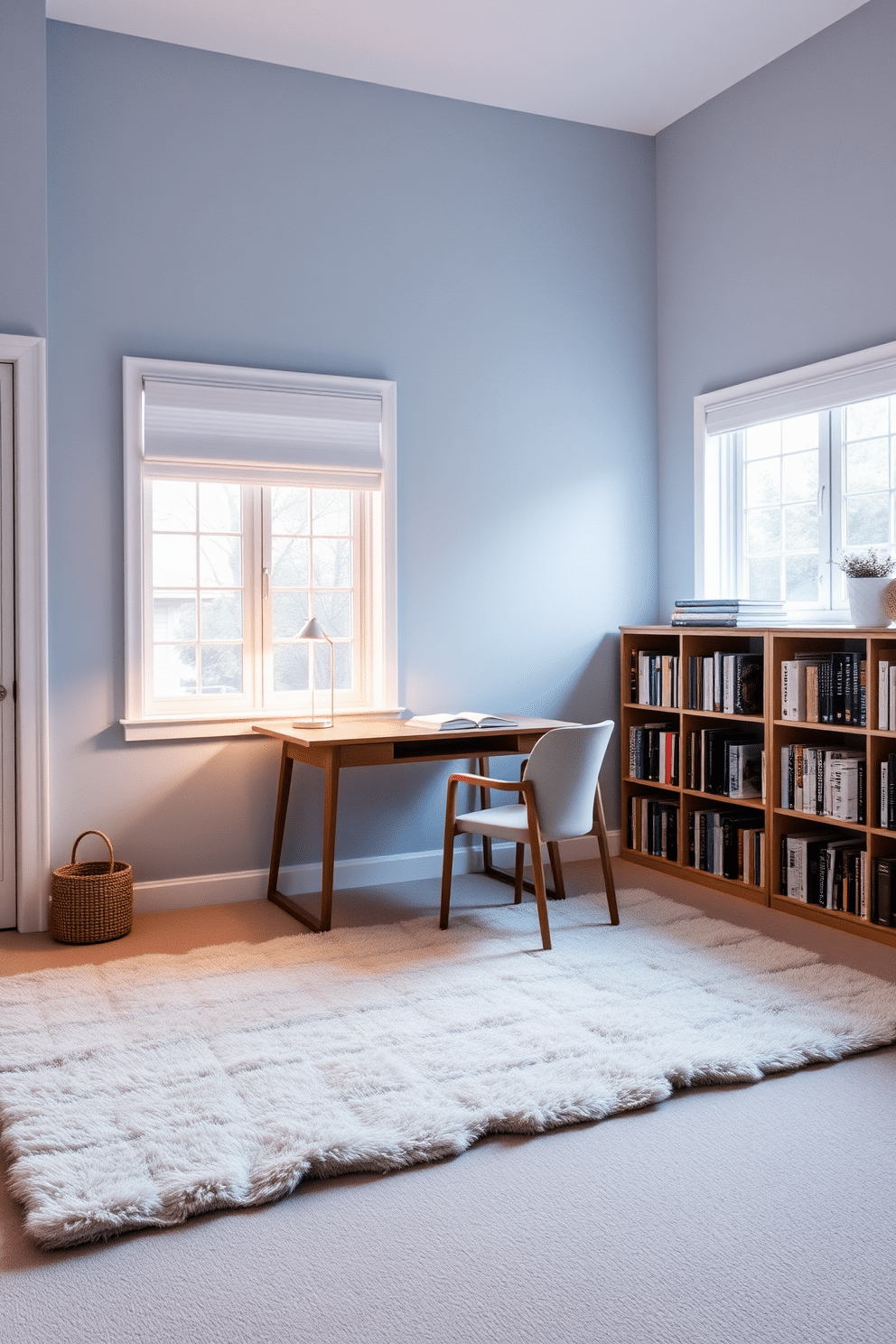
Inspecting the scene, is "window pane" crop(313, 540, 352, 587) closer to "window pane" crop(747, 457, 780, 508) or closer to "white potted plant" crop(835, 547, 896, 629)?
"window pane" crop(747, 457, 780, 508)

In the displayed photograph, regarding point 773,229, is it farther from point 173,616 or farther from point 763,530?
point 173,616

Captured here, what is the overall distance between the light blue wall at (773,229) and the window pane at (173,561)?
91.0 inches

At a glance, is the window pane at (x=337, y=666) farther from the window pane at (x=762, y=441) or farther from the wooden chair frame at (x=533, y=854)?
the window pane at (x=762, y=441)

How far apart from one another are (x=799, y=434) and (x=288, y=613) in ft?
7.57

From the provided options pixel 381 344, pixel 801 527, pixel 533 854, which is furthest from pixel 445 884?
pixel 381 344

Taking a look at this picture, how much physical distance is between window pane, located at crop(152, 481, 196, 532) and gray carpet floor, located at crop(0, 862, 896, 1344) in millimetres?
2708

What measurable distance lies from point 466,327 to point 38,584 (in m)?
2.18

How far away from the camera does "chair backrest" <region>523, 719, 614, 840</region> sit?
374 centimetres

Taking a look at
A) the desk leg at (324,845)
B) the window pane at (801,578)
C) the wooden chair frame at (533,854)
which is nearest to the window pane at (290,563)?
the desk leg at (324,845)

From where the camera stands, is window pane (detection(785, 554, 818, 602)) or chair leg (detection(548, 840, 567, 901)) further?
window pane (detection(785, 554, 818, 602))

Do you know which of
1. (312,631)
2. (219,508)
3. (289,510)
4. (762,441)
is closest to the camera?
(312,631)

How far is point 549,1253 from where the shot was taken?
2016mm

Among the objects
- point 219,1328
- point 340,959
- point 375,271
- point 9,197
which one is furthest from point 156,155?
point 219,1328

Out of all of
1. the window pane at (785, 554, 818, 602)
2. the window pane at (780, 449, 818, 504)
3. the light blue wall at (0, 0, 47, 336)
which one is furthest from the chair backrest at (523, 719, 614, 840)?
the light blue wall at (0, 0, 47, 336)
